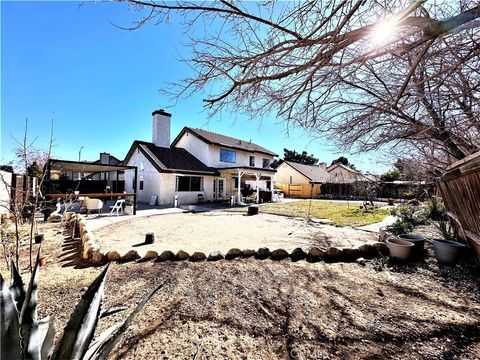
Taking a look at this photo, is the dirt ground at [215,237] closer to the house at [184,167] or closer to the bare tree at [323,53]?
the bare tree at [323,53]

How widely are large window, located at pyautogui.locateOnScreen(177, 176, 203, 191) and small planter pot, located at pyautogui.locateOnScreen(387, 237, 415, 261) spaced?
15047 mm

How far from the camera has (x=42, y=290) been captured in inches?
132

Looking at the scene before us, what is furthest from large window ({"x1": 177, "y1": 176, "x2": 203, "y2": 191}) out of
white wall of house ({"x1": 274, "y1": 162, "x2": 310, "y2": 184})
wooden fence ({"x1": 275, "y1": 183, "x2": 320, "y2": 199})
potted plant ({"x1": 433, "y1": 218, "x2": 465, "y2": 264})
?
white wall of house ({"x1": 274, "y1": 162, "x2": 310, "y2": 184})

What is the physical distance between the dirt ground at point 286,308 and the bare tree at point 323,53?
258 cm

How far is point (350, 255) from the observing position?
5.05 m

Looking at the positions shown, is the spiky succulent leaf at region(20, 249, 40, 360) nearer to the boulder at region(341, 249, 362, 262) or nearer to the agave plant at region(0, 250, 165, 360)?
the agave plant at region(0, 250, 165, 360)

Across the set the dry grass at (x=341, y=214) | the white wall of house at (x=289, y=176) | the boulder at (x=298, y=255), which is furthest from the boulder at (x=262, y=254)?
the white wall of house at (x=289, y=176)

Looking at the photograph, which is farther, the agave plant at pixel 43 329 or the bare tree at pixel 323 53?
the bare tree at pixel 323 53

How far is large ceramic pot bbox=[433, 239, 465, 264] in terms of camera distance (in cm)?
453

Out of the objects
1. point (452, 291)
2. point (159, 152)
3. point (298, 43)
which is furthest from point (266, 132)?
point (159, 152)

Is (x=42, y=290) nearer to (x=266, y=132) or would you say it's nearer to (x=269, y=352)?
(x=269, y=352)

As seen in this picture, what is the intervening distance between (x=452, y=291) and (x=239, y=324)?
11.7 feet

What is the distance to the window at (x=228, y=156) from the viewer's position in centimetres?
2133

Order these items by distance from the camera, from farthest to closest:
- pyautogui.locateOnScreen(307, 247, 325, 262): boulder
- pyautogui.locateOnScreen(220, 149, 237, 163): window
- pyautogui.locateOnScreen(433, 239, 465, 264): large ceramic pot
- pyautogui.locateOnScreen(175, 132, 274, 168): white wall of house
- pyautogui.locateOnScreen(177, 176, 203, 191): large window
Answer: pyautogui.locateOnScreen(220, 149, 237, 163): window
pyautogui.locateOnScreen(175, 132, 274, 168): white wall of house
pyautogui.locateOnScreen(177, 176, 203, 191): large window
pyautogui.locateOnScreen(307, 247, 325, 262): boulder
pyautogui.locateOnScreen(433, 239, 465, 264): large ceramic pot
